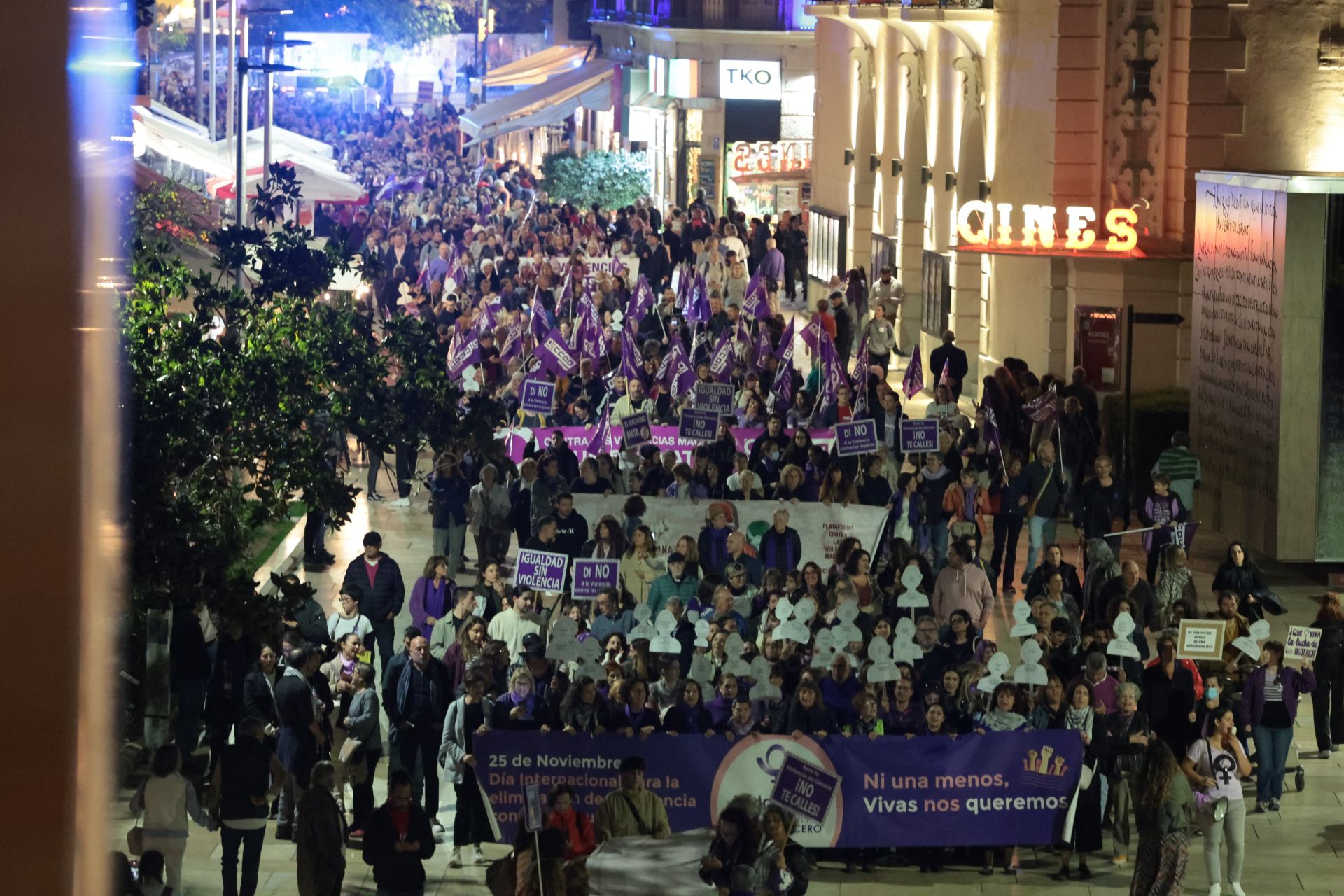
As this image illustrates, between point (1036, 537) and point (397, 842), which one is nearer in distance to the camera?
point (397, 842)

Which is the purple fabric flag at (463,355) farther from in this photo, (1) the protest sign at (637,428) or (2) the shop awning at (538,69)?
(2) the shop awning at (538,69)

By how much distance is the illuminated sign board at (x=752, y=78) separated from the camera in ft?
191

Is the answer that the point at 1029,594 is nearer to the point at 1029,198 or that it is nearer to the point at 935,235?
the point at 1029,198

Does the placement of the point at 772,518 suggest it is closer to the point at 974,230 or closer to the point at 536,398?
the point at 536,398

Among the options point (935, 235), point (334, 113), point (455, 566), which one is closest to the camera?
point (455, 566)

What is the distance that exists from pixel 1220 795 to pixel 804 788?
250 centimetres

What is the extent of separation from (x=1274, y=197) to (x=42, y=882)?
787 inches

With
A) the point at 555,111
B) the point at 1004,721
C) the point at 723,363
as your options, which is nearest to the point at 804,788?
the point at 1004,721

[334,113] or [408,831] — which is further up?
[334,113]

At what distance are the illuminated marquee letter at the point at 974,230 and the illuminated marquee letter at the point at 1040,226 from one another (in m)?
0.72

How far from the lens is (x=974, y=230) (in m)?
30.2

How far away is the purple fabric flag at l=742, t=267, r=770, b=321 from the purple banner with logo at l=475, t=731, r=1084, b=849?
53.8 ft

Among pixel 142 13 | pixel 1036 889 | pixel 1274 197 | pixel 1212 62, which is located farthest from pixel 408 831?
pixel 1212 62

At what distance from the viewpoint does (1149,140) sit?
28.6m
